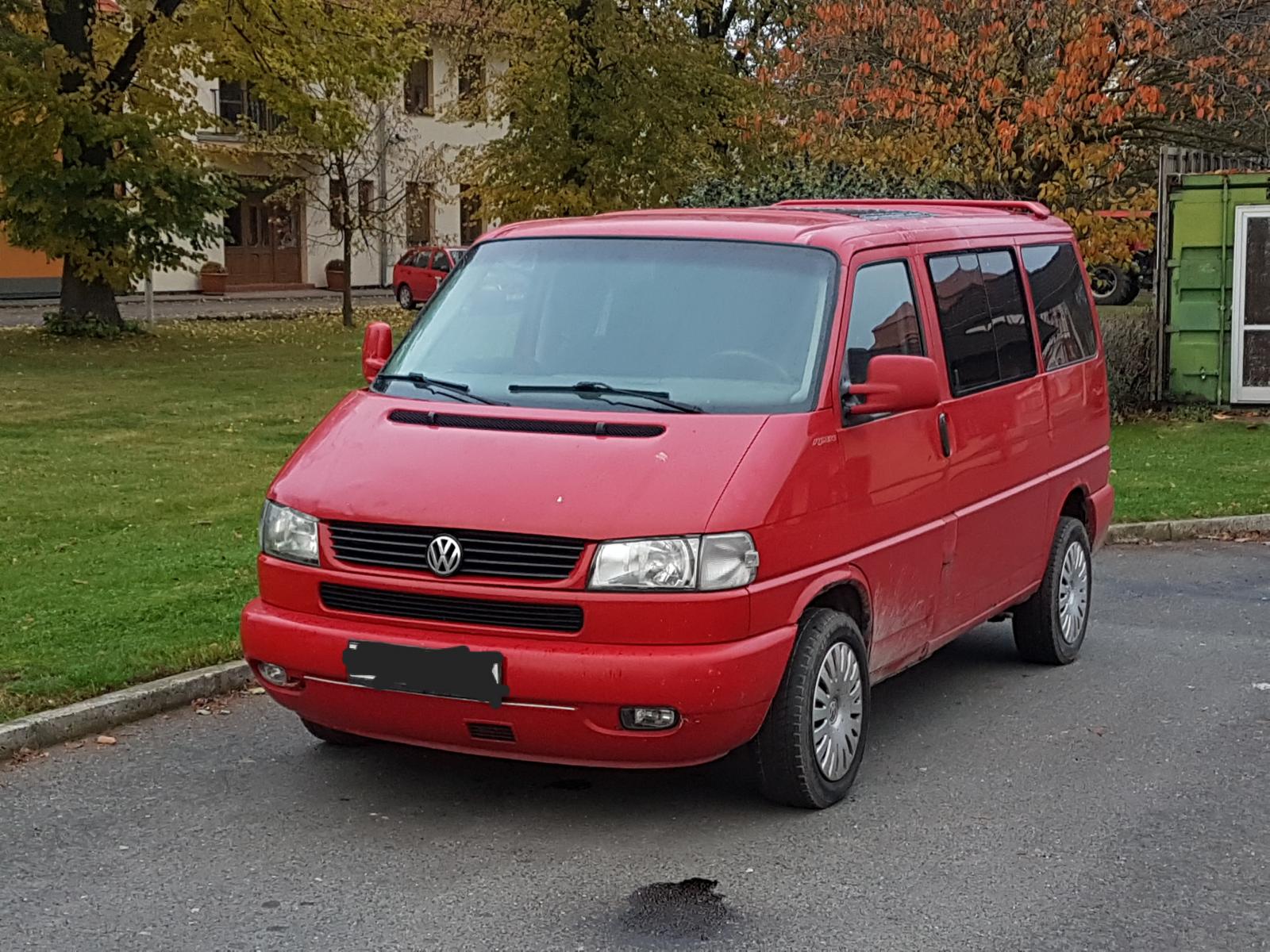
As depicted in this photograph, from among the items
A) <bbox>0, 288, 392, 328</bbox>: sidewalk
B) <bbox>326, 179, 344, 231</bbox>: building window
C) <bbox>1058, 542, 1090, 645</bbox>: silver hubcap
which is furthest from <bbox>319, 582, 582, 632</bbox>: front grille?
<bbox>326, 179, 344, 231</bbox>: building window

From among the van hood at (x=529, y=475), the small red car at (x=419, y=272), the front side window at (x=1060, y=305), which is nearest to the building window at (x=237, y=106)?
the small red car at (x=419, y=272)

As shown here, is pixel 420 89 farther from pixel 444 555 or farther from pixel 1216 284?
pixel 444 555

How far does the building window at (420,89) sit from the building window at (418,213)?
9.87 feet

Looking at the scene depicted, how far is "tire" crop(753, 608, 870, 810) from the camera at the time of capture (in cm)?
559

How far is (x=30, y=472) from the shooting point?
44.9ft

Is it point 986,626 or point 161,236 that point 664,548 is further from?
point 161,236

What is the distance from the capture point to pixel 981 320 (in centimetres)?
722

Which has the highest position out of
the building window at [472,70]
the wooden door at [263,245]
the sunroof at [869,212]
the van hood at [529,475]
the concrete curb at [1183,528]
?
the building window at [472,70]

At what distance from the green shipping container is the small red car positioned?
2841cm

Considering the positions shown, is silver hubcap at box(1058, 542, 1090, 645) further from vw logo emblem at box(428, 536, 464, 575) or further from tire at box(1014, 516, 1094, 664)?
vw logo emblem at box(428, 536, 464, 575)

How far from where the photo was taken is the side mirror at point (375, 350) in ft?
22.3

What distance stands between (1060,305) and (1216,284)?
962cm

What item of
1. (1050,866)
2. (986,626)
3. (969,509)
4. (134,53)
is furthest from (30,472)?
(134,53)

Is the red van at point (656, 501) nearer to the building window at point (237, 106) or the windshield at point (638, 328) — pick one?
the windshield at point (638, 328)
